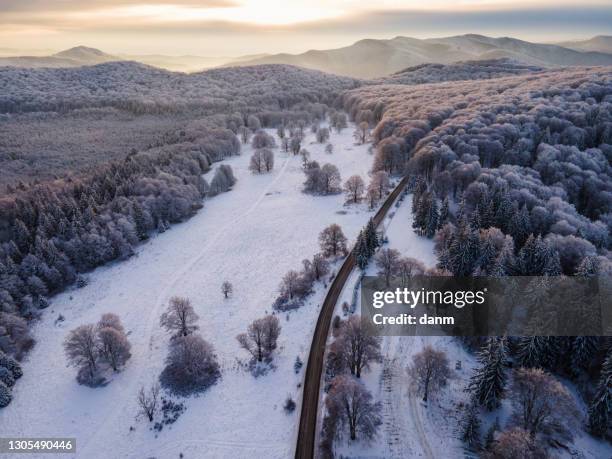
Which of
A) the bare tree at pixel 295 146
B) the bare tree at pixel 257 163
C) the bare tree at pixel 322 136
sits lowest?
the bare tree at pixel 257 163

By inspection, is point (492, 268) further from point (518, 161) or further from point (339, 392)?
point (518, 161)

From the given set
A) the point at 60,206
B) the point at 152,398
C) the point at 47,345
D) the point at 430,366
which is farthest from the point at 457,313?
the point at 60,206

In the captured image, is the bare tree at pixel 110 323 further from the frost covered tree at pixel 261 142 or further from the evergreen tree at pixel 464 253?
the frost covered tree at pixel 261 142

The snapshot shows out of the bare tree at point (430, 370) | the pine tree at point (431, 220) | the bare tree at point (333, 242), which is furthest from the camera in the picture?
the pine tree at point (431, 220)

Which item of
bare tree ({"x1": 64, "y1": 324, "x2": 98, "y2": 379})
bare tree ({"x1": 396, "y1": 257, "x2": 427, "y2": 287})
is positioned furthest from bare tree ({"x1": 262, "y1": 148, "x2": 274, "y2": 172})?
bare tree ({"x1": 64, "y1": 324, "x2": 98, "y2": 379})

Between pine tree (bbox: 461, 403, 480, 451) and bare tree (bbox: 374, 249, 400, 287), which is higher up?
bare tree (bbox: 374, 249, 400, 287)

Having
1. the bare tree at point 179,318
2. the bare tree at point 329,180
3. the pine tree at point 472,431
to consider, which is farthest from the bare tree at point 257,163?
the pine tree at point 472,431

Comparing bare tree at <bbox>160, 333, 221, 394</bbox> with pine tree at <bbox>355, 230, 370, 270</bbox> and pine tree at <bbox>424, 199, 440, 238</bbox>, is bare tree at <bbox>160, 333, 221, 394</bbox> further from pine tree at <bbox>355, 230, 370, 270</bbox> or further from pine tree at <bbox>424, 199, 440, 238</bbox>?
pine tree at <bbox>424, 199, 440, 238</bbox>
